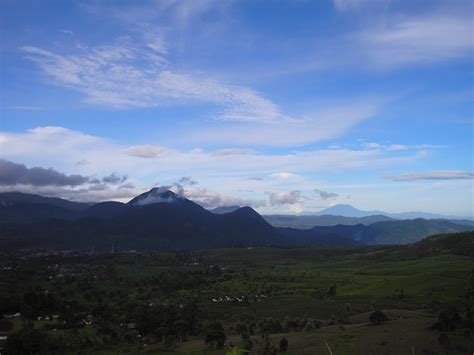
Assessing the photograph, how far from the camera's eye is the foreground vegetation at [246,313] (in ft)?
205

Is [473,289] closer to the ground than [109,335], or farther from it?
farther from it

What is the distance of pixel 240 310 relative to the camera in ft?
395

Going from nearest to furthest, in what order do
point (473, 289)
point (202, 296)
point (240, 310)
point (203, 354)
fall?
point (473, 289) < point (203, 354) < point (240, 310) < point (202, 296)

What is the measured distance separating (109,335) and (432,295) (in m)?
83.2

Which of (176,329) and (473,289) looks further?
(176,329)

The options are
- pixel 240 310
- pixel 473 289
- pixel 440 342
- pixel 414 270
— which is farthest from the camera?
pixel 414 270

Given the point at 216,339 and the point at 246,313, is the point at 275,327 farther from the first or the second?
the point at 246,313

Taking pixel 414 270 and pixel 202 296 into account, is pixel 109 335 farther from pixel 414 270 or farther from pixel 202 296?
pixel 414 270

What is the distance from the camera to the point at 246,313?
114812mm

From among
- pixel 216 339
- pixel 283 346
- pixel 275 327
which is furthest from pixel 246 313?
pixel 283 346

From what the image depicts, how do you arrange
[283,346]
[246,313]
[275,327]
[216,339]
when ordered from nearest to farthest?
[283,346] < [216,339] < [275,327] < [246,313]

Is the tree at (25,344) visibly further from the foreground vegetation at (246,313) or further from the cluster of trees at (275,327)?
the cluster of trees at (275,327)

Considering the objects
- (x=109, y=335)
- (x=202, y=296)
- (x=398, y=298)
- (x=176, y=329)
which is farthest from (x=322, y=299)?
(x=109, y=335)

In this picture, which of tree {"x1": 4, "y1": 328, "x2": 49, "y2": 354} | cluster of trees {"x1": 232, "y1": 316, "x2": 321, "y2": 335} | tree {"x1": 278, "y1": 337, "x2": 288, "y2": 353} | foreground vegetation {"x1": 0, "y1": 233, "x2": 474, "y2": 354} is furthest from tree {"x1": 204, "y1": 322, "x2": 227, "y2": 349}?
tree {"x1": 4, "y1": 328, "x2": 49, "y2": 354}
